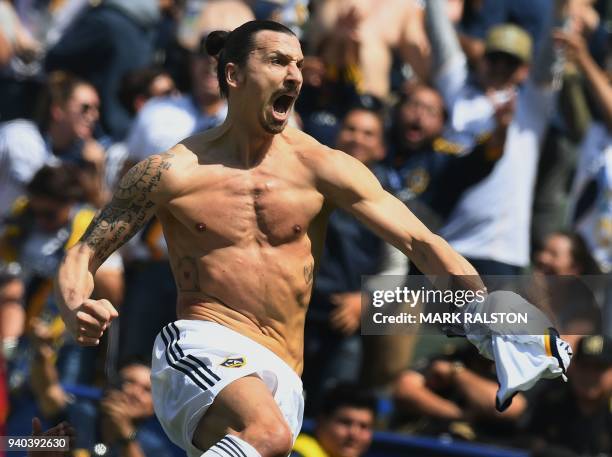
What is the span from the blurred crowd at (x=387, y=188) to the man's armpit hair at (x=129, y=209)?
8.32ft

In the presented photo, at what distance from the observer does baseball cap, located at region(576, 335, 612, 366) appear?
345 inches

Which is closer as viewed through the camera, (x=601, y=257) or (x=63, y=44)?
(x=601, y=257)

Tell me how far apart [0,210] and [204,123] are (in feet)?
6.56

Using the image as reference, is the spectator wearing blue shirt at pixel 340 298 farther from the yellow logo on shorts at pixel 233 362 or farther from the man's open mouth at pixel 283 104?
the yellow logo on shorts at pixel 233 362

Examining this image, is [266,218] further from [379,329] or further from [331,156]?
[379,329]

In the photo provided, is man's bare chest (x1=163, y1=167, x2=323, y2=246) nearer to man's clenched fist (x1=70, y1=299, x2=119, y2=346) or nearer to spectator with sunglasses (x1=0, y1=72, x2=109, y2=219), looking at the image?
man's clenched fist (x1=70, y1=299, x2=119, y2=346)

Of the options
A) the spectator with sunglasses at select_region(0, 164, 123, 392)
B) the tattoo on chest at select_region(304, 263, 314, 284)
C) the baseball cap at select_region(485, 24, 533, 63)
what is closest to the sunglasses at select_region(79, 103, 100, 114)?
the spectator with sunglasses at select_region(0, 164, 123, 392)

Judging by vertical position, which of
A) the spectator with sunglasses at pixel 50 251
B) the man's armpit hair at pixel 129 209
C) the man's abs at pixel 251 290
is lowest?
the man's abs at pixel 251 290

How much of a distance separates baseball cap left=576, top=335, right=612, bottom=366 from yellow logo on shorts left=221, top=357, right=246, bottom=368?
115 inches

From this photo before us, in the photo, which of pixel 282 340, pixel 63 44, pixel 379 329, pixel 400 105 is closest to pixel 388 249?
pixel 400 105

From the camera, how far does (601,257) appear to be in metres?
9.53

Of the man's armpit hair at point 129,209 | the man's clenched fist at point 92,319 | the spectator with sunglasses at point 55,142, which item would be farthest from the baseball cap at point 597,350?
the spectator with sunglasses at point 55,142

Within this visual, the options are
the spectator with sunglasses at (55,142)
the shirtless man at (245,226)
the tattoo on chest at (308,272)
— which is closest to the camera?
the shirtless man at (245,226)

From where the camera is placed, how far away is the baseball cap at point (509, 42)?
9.88 metres
